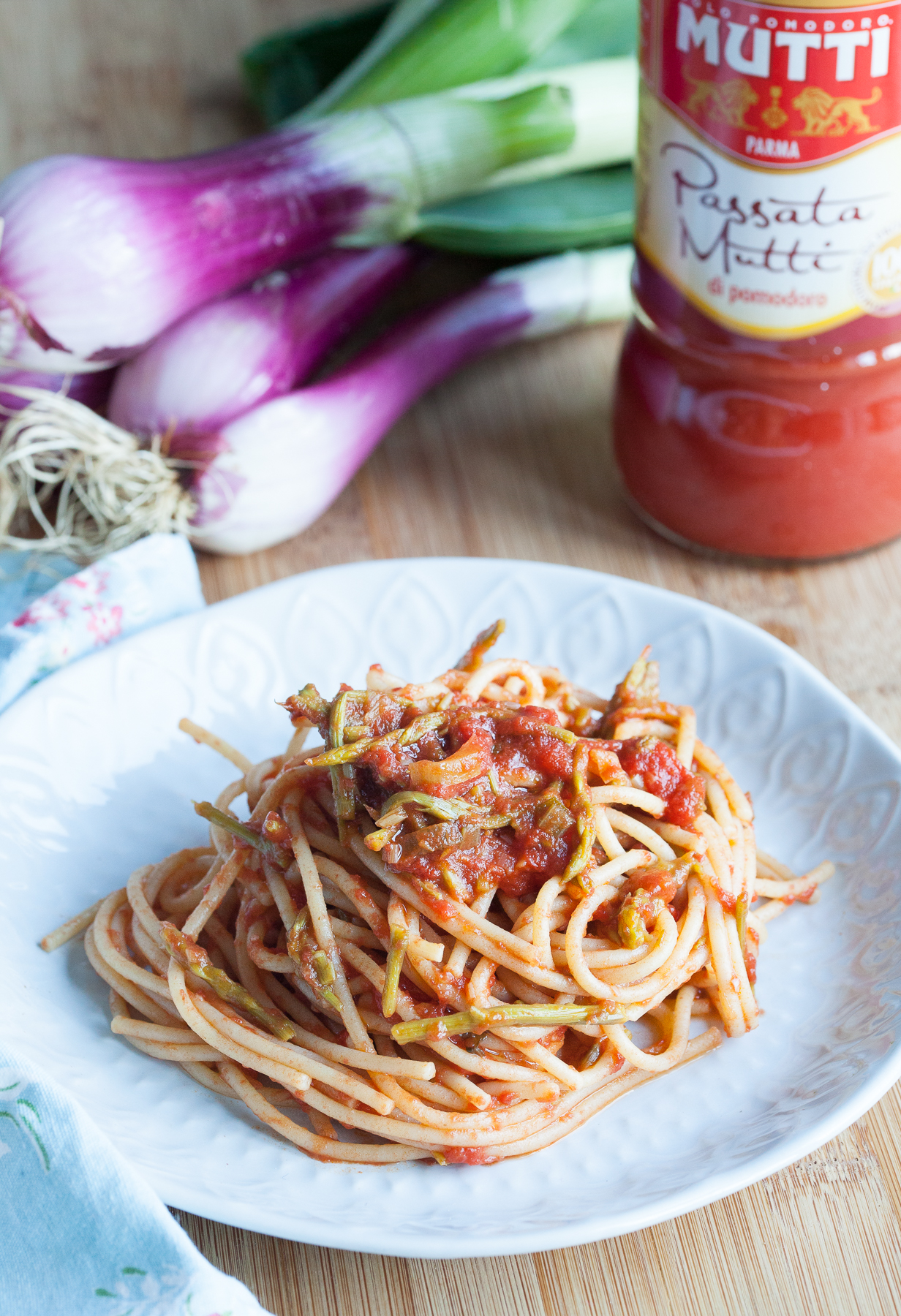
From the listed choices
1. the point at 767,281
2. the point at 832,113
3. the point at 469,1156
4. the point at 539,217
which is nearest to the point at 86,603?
the point at 469,1156

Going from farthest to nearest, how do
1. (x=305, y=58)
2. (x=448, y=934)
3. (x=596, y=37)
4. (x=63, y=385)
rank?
(x=305, y=58) < (x=596, y=37) < (x=63, y=385) < (x=448, y=934)

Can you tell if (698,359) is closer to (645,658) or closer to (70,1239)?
(645,658)

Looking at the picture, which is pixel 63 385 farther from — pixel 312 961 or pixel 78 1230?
pixel 78 1230

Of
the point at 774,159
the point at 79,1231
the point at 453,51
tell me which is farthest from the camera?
the point at 453,51

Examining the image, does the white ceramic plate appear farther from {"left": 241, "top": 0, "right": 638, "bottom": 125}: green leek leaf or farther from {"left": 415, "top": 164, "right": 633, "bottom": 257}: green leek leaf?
{"left": 241, "top": 0, "right": 638, "bottom": 125}: green leek leaf

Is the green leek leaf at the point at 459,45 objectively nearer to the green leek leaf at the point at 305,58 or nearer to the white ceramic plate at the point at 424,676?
the green leek leaf at the point at 305,58

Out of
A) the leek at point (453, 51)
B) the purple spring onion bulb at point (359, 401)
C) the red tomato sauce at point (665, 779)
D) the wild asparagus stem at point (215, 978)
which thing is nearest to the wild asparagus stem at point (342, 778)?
the wild asparagus stem at point (215, 978)
